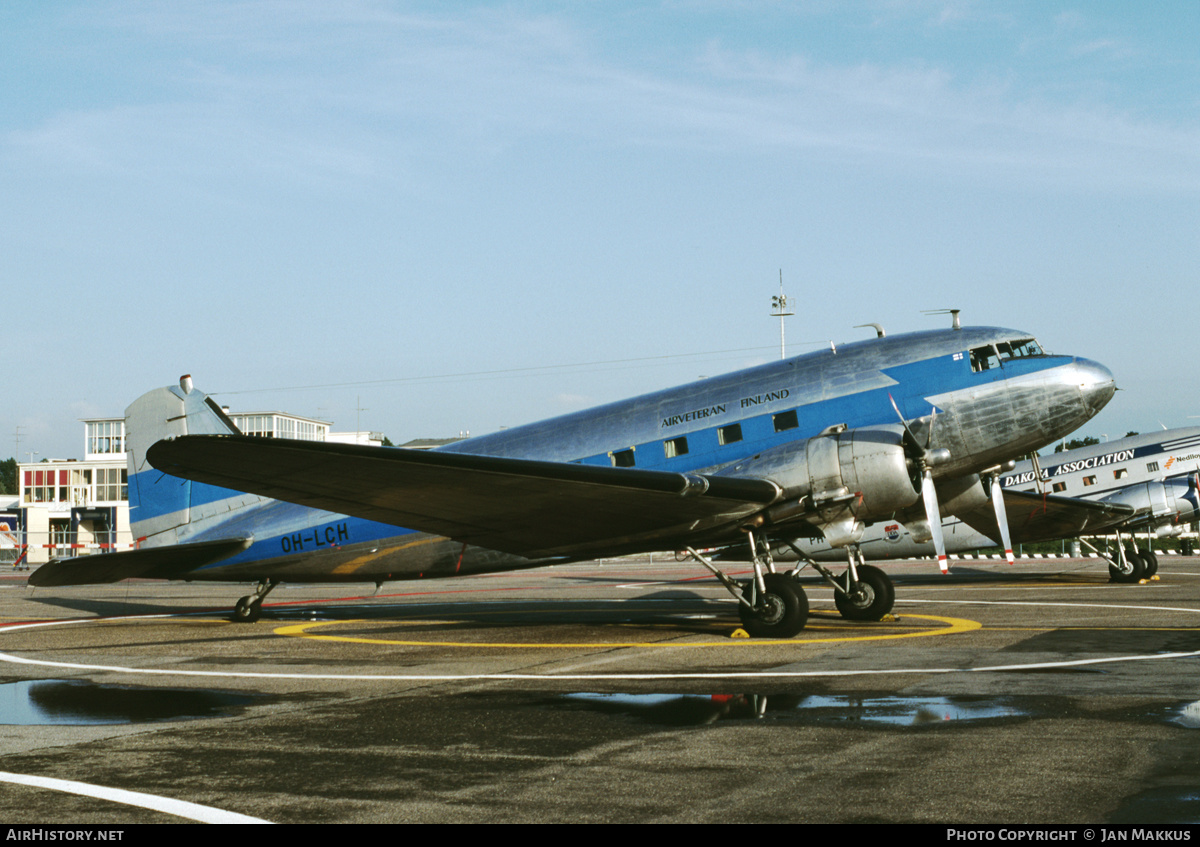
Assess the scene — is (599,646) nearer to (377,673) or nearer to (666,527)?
(666,527)

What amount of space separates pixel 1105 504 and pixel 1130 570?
2.20 metres

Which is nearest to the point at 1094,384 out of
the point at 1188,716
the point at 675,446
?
the point at 675,446

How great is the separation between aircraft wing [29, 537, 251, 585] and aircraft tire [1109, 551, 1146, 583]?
82.8 ft

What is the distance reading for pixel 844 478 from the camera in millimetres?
14711

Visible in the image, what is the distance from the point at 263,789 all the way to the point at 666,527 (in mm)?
9935

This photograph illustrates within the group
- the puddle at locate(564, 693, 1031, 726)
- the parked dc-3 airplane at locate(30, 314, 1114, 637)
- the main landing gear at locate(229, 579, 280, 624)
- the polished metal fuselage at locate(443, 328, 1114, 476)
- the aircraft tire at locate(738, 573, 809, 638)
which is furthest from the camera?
the main landing gear at locate(229, 579, 280, 624)

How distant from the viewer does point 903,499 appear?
14.7m

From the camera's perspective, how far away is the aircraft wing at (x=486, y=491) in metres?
12.5

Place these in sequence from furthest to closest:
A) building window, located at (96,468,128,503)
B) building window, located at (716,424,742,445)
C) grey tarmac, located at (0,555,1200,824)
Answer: building window, located at (96,468,128,503)
building window, located at (716,424,742,445)
grey tarmac, located at (0,555,1200,824)

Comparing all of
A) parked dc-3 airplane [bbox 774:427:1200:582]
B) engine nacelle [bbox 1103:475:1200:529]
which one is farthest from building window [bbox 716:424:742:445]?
engine nacelle [bbox 1103:475:1200:529]

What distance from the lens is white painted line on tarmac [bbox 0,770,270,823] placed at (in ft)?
18.4

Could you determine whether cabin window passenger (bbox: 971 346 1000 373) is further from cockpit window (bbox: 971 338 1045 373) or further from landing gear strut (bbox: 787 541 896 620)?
landing gear strut (bbox: 787 541 896 620)

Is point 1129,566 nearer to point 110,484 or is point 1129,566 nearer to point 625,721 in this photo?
point 625,721

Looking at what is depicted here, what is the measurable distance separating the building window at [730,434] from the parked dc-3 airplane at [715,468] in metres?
0.02
